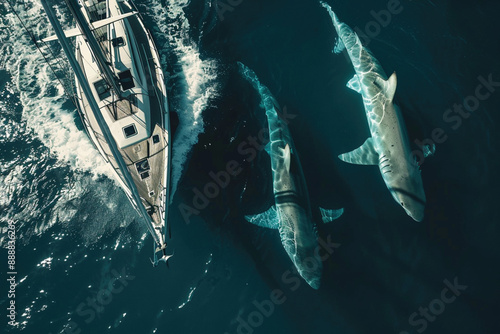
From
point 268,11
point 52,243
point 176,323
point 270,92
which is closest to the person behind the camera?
point 176,323

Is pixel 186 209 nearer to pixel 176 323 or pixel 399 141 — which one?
pixel 176 323

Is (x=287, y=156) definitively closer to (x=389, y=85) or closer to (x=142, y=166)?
(x=389, y=85)

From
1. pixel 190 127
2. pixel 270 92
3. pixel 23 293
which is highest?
pixel 270 92

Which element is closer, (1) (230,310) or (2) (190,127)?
(1) (230,310)

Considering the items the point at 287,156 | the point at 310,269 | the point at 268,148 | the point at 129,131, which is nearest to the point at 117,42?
the point at 129,131

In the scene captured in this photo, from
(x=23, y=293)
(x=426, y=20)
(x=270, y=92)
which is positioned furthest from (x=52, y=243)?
(x=426, y=20)

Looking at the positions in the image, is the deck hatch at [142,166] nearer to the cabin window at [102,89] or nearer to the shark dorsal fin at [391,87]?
the cabin window at [102,89]

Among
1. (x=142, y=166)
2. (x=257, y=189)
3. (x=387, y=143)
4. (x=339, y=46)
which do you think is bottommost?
(x=257, y=189)
